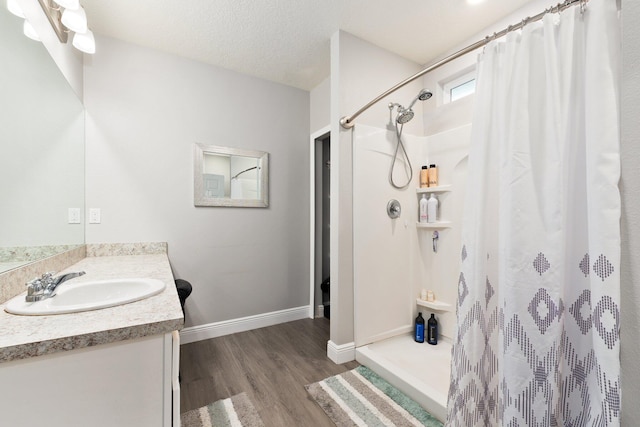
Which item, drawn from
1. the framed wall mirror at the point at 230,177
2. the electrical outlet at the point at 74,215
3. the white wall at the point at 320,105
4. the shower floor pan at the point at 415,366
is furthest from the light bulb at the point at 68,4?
the shower floor pan at the point at 415,366

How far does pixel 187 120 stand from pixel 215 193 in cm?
70

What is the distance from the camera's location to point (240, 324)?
8.21 feet

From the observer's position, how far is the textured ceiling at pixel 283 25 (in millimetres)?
1755

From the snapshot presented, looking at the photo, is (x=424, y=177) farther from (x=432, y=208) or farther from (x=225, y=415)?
(x=225, y=415)

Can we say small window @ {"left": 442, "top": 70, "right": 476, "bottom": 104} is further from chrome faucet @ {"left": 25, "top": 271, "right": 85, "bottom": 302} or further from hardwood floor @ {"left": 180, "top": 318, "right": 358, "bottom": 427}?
chrome faucet @ {"left": 25, "top": 271, "right": 85, "bottom": 302}

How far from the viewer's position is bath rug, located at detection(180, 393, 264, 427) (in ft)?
4.53

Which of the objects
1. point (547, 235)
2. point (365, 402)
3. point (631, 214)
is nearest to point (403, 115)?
point (547, 235)

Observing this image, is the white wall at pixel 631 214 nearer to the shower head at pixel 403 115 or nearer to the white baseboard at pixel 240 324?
the shower head at pixel 403 115

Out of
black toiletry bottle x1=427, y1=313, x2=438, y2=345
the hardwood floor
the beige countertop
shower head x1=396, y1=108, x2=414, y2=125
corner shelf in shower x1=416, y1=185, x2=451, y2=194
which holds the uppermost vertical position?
shower head x1=396, y1=108, x2=414, y2=125

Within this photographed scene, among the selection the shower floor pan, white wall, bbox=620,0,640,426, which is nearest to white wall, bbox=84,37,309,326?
the shower floor pan

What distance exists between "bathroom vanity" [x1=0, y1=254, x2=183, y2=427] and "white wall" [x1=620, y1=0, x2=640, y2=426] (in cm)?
124

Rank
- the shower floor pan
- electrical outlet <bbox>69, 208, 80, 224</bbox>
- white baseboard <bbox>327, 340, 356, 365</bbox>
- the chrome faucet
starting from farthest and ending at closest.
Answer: white baseboard <bbox>327, 340, 356, 365</bbox> < electrical outlet <bbox>69, 208, 80, 224</bbox> < the shower floor pan < the chrome faucet

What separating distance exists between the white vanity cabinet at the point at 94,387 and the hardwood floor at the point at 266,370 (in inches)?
34.8

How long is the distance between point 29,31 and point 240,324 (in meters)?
2.43
